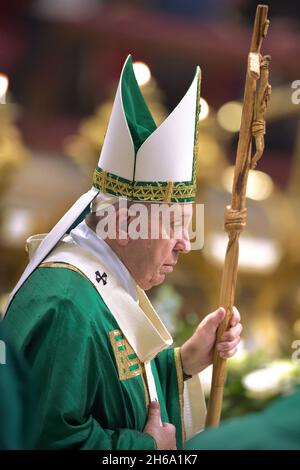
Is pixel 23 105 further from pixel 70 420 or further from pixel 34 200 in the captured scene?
pixel 70 420

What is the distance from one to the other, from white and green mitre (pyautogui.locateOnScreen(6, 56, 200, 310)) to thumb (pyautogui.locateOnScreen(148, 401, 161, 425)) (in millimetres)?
404

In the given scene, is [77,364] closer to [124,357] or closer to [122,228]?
[124,357]

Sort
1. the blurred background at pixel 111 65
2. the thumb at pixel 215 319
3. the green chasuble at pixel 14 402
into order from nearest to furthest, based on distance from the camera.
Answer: the green chasuble at pixel 14 402 < the thumb at pixel 215 319 < the blurred background at pixel 111 65

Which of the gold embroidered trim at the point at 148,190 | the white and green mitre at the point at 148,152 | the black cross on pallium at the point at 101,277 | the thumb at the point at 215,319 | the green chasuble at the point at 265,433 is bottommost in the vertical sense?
the green chasuble at the point at 265,433

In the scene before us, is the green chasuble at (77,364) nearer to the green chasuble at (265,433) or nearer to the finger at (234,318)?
the finger at (234,318)

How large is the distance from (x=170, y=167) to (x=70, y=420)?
1.95 ft

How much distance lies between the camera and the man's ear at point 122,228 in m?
2.30

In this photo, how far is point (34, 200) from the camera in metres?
7.18

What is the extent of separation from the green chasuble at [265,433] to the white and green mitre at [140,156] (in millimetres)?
874

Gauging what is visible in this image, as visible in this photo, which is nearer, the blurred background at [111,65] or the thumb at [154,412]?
the thumb at [154,412]

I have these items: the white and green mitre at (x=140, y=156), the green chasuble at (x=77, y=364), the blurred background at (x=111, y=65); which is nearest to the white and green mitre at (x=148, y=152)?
the white and green mitre at (x=140, y=156)

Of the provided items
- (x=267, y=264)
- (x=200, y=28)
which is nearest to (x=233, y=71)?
(x=200, y=28)

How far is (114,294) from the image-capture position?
230 cm

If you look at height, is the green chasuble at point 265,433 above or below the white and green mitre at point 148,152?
below
